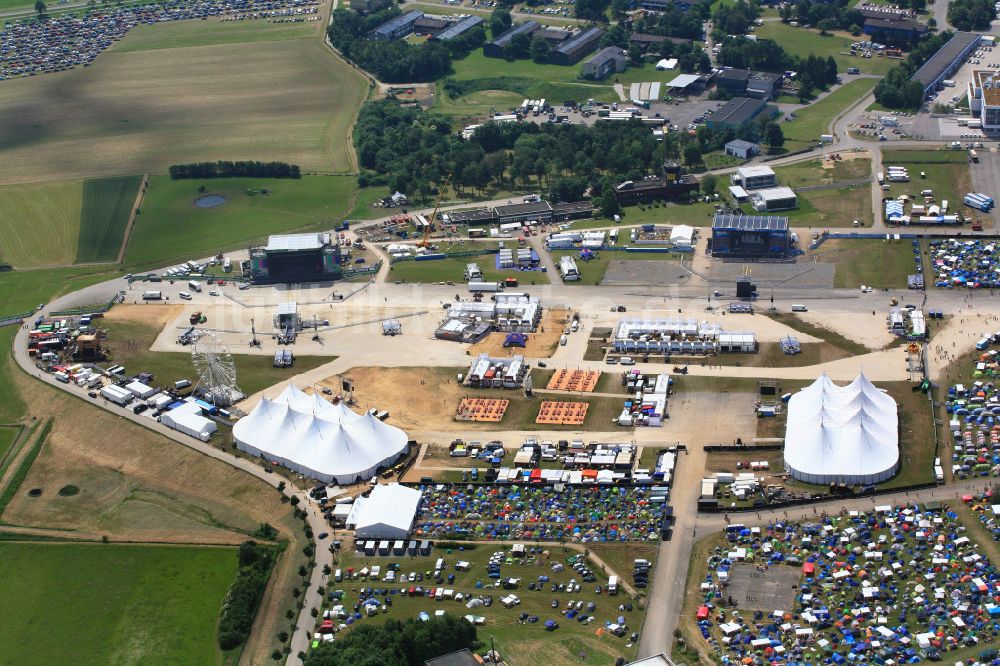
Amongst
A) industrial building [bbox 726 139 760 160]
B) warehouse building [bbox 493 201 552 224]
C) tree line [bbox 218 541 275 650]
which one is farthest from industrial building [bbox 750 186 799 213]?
tree line [bbox 218 541 275 650]

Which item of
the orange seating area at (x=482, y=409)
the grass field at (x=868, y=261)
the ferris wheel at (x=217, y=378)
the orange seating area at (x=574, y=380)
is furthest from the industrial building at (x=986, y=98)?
the ferris wheel at (x=217, y=378)

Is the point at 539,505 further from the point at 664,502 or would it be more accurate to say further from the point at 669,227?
the point at 669,227

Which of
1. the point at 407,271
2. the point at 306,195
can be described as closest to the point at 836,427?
the point at 407,271

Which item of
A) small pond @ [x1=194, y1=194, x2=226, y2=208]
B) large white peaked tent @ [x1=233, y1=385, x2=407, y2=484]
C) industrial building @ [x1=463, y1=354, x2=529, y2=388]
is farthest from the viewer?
small pond @ [x1=194, y1=194, x2=226, y2=208]

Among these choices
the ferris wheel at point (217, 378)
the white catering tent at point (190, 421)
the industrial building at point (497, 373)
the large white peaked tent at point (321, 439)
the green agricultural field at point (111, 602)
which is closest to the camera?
the green agricultural field at point (111, 602)

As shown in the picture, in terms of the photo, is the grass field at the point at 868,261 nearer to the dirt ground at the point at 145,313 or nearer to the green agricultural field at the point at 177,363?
the green agricultural field at the point at 177,363

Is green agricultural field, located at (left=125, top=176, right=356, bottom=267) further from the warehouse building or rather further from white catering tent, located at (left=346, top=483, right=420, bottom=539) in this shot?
white catering tent, located at (left=346, top=483, right=420, bottom=539)
